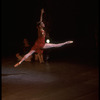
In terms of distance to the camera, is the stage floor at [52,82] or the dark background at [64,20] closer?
the stage floor at [52,82]

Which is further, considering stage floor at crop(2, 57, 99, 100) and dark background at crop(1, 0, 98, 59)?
dark background at crop(1, 0, 98, 59)

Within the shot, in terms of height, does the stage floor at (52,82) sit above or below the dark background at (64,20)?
below

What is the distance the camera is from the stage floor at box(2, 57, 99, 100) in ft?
27.6

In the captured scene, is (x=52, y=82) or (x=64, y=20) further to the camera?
(x=64, y=20)

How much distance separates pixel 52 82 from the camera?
1033 cm

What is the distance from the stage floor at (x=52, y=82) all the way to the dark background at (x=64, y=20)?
19.0ft

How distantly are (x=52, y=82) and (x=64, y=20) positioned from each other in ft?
37.5

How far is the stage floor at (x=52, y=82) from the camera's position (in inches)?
331

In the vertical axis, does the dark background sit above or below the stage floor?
above

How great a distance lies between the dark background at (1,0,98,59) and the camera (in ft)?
65.4

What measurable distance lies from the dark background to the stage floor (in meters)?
5.78

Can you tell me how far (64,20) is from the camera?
2097 centimetres

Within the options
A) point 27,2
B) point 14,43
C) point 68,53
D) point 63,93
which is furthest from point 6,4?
point 63,93

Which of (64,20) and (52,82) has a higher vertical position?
(64,20)
